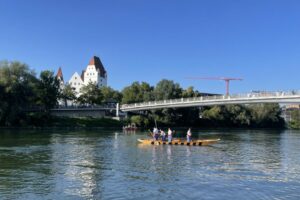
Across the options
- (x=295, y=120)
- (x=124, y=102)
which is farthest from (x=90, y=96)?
(x=295, y=120)

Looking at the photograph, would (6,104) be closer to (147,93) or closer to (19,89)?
(19,89)

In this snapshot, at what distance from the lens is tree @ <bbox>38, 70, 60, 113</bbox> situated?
115 meters

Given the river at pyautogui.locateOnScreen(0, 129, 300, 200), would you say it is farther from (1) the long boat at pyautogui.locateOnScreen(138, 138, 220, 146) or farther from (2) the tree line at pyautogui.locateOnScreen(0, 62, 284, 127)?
(2) the tree line at pyautogui.locateOnScreen(0, 62, 284, 127)

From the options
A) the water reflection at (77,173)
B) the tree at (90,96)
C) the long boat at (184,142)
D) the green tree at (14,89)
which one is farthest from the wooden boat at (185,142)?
the tree at (90,96)

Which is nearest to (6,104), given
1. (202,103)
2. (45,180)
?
(202,103)

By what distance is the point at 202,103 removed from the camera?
98.8 meters

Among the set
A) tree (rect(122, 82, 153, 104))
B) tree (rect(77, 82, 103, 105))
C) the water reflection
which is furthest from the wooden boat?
tree (rect(77, 82, 103, 105))

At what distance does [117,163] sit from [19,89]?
67.7m

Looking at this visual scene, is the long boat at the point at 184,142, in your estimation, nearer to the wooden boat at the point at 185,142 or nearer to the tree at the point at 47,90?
the wooden boat at the point at 185,142

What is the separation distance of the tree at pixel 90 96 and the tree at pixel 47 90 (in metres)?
22.0

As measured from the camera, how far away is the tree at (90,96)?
463 feet

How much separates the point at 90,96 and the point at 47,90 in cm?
2671

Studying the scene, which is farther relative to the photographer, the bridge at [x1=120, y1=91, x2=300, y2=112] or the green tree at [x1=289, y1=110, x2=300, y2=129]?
the green tree at [x1=289, y1=110, x2=300, y2=129]

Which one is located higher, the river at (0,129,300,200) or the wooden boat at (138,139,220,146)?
the wooden boat at (138,139,220,146)
